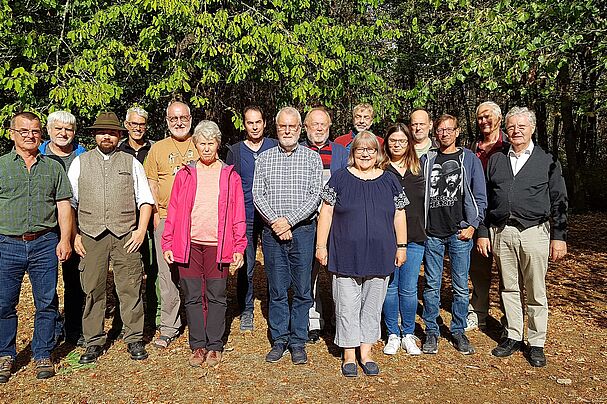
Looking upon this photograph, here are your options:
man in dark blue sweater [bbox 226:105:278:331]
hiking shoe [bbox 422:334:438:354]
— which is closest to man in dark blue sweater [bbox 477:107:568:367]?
hiking shoe [bbox 422:334:438:354]

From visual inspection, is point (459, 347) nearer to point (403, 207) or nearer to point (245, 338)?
point (403, 207)

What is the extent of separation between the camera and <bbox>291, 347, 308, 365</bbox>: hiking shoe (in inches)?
190

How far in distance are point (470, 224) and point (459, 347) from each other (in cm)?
111

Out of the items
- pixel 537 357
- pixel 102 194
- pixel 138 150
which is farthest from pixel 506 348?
pixel 138 150

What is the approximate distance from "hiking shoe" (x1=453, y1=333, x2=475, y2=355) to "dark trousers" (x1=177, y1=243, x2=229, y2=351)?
2075 mm

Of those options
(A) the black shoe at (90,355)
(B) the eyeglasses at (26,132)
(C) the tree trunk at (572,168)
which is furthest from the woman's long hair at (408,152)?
(C) the tree trunk at (572,168)

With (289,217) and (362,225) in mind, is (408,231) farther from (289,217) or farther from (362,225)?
(289,217)

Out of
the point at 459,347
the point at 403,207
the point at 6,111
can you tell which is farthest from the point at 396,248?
the point at 6,111

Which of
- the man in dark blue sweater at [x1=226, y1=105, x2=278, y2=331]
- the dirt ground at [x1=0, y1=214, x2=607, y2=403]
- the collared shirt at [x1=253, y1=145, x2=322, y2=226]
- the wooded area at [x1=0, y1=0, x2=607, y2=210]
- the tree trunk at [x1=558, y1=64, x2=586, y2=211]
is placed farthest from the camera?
the tree trunk at [x1=558, y1=64, x2=586, y2=211]

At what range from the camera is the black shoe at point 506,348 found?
16.2 ft

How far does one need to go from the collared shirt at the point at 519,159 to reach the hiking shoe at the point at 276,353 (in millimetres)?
2466

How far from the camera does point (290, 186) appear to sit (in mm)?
4645

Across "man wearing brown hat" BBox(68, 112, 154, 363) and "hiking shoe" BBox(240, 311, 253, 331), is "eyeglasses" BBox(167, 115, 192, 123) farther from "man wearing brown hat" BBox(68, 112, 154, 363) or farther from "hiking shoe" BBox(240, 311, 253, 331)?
"hiking shoe" BBox(240, 311, 253, 331)

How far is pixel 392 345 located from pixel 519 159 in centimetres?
192
